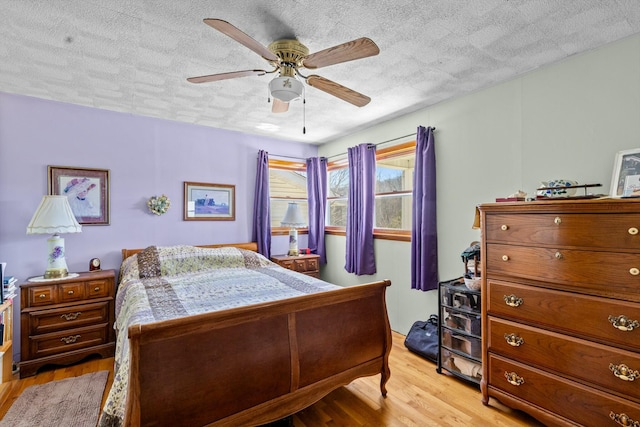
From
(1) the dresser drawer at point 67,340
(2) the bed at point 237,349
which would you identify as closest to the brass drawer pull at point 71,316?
(1) the dresser drawer at point 67,340

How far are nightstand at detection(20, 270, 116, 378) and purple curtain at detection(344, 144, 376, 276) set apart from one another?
104 inches

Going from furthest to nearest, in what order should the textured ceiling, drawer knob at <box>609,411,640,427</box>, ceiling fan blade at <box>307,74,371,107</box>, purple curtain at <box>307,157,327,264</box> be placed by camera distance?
1. purple curtain at <box>307,157,327,264</box>
2. ceiling fan blade at <box>307,74,371,107</box>
3. the textured ceiling
4. drawer knob at <box>609,411,640,427</box>

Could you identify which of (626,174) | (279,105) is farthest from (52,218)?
(626,174)

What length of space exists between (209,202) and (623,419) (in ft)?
13.0

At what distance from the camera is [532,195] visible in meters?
2.37

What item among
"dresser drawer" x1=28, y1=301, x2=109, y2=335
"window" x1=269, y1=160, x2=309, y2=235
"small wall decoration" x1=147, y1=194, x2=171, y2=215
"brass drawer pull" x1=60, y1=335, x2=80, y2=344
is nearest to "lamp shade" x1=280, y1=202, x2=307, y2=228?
"window" x1=269, y1=160, x2=309, y2=235

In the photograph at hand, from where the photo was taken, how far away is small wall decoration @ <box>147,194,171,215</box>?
345cm

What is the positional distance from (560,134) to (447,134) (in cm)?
91

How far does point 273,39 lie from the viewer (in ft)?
6.27

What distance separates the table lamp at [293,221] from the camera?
4.10 metres

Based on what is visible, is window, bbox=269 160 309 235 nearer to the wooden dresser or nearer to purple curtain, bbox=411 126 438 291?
purple curtain, bbox=411 126 438 291

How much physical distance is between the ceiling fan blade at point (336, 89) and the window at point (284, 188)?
234cm

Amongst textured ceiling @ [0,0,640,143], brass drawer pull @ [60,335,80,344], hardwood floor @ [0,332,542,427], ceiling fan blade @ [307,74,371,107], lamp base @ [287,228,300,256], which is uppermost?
textured ceiling @ [0,0,640,143]

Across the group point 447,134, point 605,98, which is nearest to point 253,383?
point 447,134
